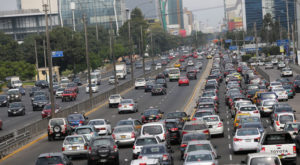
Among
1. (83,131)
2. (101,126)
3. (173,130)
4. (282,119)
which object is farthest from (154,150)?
(101,126)

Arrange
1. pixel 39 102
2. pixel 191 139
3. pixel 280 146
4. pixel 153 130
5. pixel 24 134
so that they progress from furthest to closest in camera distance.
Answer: pixel 39 102 → pixel 24 134 → pixel 153 130 → pixel 191 139 → pixel 280 146

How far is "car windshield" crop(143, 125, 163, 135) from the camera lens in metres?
30.8

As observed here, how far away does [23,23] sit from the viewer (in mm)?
187750

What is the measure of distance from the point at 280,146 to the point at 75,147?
10.3 metres

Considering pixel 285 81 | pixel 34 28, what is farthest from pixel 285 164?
pixel 34 28

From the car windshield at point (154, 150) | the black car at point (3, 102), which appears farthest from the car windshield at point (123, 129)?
the black car at point (3, 102)

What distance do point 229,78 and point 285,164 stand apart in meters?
55.9

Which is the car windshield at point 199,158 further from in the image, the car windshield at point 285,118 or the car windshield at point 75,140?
the car windshield at point 285,118

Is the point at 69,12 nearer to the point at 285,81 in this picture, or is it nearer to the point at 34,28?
the point at 34,28

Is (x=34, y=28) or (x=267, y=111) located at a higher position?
(x=34, y=28)

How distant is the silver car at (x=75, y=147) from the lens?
28.4m

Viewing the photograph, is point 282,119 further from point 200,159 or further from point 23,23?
point 23,23

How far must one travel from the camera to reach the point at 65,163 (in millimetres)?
Result: 22469

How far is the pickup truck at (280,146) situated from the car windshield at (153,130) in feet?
27.8
